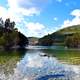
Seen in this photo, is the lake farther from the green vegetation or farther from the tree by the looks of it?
the tree

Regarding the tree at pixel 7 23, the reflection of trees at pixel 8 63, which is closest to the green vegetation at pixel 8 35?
the tree at pixel 7 23

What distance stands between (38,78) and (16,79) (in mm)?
2485

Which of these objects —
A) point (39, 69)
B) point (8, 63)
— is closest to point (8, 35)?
point (8, 63)

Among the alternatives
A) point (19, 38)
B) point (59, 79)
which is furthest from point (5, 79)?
point (19, 38)

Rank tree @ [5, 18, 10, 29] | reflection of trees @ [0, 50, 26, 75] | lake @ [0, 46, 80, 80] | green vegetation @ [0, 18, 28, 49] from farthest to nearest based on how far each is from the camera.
Result: tree @ [5, 18, 10, 29], green vegetation @ [0, 18, 28, 49], reflection of trees @ [0, 50, 26, 75], lake @ [0, 46, 80, 80]

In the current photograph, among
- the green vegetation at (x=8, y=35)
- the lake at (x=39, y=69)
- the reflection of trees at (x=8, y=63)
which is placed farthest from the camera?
the green vegetation at (x=8, y=35)

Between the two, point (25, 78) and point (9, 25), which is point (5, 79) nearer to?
point (25, 78)

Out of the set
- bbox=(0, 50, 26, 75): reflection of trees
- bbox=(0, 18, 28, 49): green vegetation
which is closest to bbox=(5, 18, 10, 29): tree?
bbox=(0, 18, 28, 49): green vegetation

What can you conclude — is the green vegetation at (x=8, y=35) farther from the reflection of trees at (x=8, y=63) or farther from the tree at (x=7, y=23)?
the reflection of trees at (x=8, y=63)

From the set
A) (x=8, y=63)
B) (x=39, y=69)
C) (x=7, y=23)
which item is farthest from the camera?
(x=7, y=23)

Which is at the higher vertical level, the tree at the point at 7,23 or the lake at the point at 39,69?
the tree at the point at 7,23

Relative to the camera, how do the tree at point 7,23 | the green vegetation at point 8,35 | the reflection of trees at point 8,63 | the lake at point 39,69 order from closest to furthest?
the lake at point 39,69
the reflection of trees at point 8,63
the green vegetation at point 8,35
the tree at point 7,23

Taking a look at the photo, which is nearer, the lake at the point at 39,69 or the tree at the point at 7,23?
the lake at the point at 39,69

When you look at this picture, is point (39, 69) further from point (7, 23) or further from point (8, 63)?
point (7, 23)
